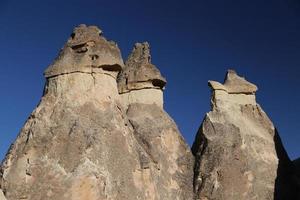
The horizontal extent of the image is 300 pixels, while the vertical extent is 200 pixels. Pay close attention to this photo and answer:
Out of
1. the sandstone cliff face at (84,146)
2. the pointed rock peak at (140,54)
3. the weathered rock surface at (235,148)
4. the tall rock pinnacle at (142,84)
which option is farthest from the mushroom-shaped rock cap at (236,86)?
the sandstone cliff face at (84,146)

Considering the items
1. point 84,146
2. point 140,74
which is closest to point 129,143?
point 84,146

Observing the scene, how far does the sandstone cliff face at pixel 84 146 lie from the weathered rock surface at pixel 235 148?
0.82 metres

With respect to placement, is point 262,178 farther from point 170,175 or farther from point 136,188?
point 136,188

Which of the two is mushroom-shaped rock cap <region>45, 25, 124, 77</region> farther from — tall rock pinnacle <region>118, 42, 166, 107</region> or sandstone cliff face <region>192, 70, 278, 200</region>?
sandstone cliff face <region>192, 70, 278, 200</region>

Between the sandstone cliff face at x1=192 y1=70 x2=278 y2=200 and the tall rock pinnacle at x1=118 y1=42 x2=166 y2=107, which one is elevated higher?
the tall rock pinnacle at x1=118 y1=42 x2=166 y2=107

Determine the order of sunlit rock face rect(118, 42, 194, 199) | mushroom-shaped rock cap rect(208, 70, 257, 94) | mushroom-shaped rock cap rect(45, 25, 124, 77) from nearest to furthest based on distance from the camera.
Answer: mushroom-shaped rock cap rect(45, 25, 124, 77), sunlit rock face rect(118, 42, 194, 199), mushroom-shaped rock cap rect(208, 70, 257, 94)

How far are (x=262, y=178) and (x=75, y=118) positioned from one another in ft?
19.4

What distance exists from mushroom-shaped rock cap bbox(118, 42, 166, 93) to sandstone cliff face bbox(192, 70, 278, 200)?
1.84 metres

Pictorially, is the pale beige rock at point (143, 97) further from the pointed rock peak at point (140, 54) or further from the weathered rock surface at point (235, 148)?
the weathered rock surface at point (235, 148)

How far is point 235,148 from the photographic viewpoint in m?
15.3

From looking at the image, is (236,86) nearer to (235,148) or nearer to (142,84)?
(235,148)

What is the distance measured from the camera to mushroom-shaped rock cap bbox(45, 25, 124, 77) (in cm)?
1338

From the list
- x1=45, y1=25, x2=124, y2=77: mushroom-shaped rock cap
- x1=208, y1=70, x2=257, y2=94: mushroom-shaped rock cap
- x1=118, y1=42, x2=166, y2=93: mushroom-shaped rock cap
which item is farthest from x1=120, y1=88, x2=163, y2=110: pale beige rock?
x1=45, y1=25, x2=124, y2=77: mushroom-shaped rock cap

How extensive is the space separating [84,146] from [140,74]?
18.1 feet
